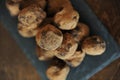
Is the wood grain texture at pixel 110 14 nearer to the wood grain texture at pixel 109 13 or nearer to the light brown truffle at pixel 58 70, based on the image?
the wood grain texture at pixel 109 13

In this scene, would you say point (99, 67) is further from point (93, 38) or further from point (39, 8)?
point (39, 8)

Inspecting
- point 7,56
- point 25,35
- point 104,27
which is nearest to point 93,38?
point 104,27

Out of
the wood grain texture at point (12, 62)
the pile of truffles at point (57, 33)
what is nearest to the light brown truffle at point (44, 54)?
the pile of truffles at point (57, 33)

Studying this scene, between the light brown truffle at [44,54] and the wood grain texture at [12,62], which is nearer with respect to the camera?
the light brown truffle at [44,54]

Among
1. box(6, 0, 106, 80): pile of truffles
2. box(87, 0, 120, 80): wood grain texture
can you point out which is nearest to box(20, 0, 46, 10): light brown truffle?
box(6, 0, 106, 80): pile of truffles

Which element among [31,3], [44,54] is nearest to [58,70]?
[44,54]

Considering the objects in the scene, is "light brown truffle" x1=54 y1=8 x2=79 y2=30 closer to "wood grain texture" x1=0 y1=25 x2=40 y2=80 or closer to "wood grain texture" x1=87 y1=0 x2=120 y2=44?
"wood grain texture" x1=87 y1=0 x2=120 y2=44

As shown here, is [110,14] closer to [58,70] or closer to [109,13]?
[109,13]
